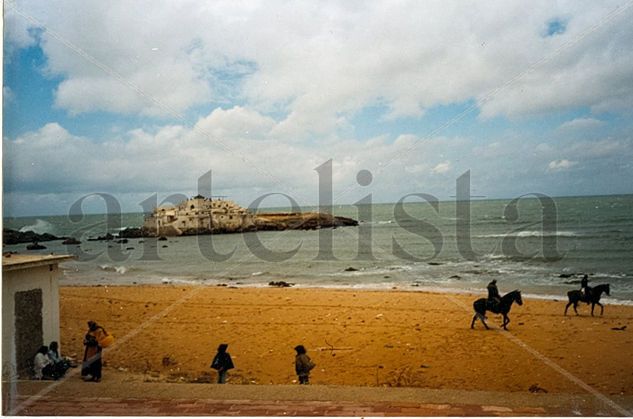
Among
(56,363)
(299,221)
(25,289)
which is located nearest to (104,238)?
(299,221)

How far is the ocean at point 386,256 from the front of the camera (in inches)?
468

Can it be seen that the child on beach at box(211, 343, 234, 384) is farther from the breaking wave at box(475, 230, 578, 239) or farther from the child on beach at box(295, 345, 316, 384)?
the breaking wave at box(475, 230, 578, 239)

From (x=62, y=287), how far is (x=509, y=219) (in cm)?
2160

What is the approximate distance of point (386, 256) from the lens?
15.8 m

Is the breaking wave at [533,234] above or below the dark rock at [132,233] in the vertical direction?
below

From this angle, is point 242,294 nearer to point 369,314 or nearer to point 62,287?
point 369,314

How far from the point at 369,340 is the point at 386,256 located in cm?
925

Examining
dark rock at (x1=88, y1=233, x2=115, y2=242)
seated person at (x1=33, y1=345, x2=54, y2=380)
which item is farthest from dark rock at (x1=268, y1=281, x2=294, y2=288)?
dark rock at (x1=88, y1=233, x2=115, y2=242)

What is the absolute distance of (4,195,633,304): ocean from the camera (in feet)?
39.0

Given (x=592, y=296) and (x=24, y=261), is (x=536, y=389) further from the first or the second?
(x=24, y=261)

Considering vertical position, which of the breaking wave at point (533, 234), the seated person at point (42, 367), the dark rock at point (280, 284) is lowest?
the dark rock at point (280, 284)

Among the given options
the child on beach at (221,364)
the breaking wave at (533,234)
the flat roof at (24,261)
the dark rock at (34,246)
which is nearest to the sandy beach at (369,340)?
the child on beach at (221,364)

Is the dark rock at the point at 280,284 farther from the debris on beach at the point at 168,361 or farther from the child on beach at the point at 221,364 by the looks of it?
the child on beach at the point at 221,364

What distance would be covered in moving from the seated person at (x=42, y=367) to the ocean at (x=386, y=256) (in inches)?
160
